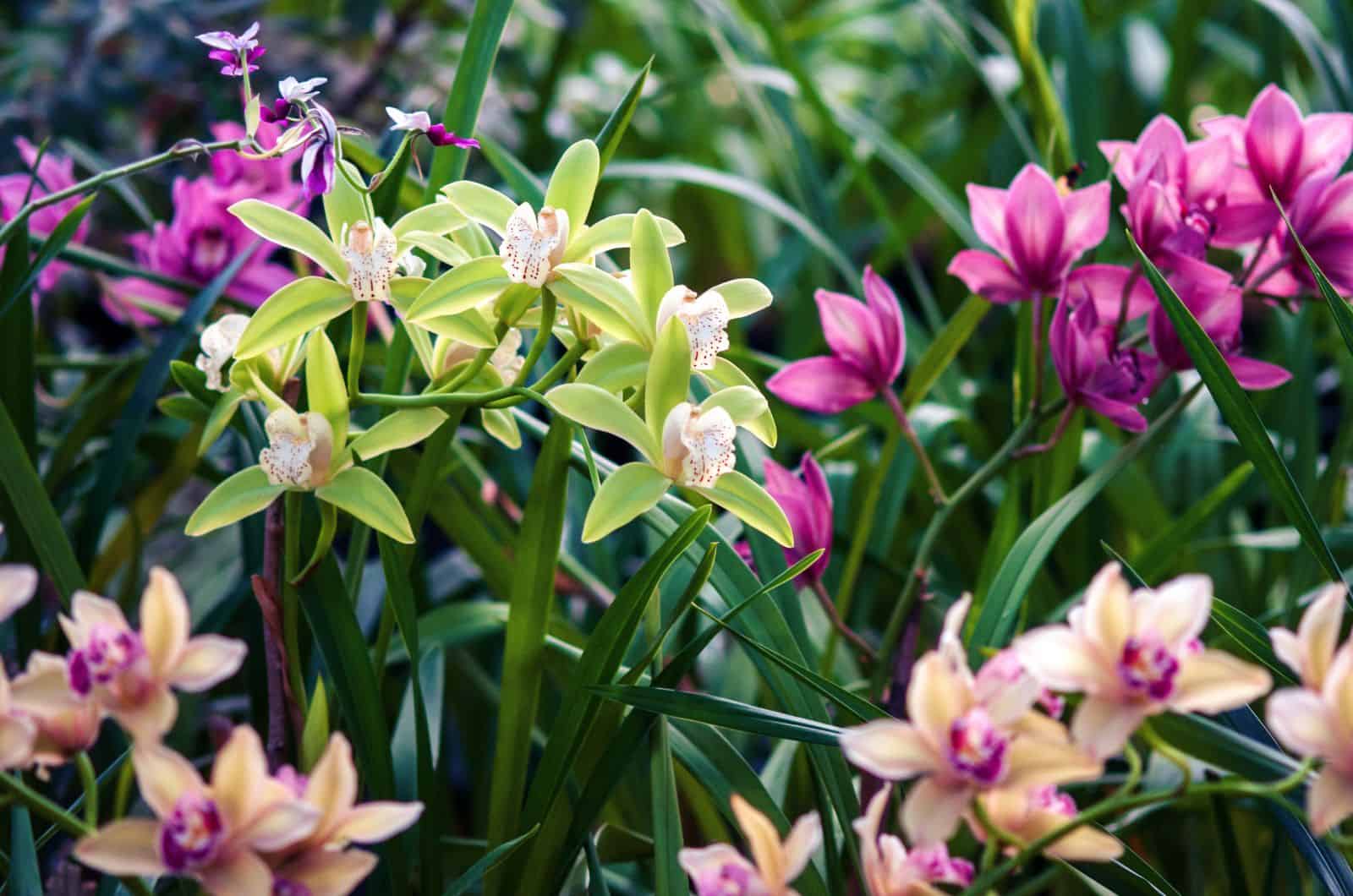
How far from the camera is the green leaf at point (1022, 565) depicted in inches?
23.4

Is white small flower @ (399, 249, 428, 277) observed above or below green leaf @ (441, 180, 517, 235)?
below

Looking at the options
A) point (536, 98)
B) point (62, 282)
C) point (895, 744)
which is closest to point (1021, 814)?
point (895, 744)

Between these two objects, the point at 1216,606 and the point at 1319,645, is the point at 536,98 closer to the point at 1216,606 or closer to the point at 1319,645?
Answer: the point at 1216,606

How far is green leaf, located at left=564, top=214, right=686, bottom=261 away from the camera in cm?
50

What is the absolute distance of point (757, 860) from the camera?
37cm

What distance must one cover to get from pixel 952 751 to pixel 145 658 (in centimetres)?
24

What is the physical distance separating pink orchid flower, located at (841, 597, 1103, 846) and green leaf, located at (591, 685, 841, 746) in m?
0.14

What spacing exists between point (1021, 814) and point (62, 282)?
1079 millimetres

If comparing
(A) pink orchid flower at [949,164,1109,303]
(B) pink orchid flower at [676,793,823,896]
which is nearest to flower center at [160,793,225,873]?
(B) pink orchid flower at [676,793,823,896]

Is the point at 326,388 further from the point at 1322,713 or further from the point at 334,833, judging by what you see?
the point at 1322,713

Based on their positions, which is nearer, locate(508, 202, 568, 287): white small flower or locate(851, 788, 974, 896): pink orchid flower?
locate(851, 788, 974, 896): pink orchid flower

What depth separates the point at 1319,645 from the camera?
13.6 inches

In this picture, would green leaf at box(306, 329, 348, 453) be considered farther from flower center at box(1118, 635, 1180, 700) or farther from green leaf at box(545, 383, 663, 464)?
flower center at box(1118, 635, 1180, 700)

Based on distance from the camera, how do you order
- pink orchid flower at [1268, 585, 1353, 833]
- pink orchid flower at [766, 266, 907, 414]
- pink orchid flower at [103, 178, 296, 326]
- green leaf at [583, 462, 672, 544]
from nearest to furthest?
pink orchid flower at [1268, 585, 1353, 833]
green leaf at [583, 462, 672, 544]
pink orchid flower at [766, 266, 907, 414]
pink orchid flower at [103, 178, 296, 326]
